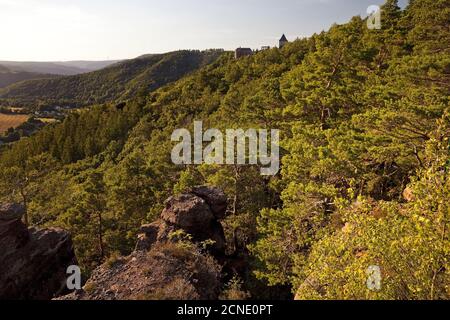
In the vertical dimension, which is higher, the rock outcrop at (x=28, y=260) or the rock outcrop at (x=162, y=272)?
the rock outcrop at (x=162, y=272)

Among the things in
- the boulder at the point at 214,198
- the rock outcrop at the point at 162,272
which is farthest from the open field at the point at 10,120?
the rock outcrop at the point at 162,272

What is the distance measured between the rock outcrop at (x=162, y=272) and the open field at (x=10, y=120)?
18172 centimetres

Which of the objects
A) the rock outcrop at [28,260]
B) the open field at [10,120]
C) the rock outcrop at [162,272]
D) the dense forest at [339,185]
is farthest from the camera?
the open field at [10,120]

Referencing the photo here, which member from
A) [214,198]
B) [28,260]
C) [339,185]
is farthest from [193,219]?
[28,260]

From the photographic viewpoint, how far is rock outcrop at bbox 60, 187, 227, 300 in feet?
46.5

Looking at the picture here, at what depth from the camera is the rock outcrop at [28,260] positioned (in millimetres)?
23453

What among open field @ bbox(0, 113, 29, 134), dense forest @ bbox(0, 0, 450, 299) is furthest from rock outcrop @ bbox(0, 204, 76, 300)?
open field @ bbox(0, 113, 29, 134)

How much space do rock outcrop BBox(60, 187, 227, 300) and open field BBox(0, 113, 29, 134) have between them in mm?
181716

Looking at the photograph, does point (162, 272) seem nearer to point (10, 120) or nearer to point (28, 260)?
point (28, 260)

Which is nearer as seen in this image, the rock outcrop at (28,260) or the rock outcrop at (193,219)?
the rock outcrop at (193,219)

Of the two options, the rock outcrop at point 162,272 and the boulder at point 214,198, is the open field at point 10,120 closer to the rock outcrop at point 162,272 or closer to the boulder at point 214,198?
the boulder at point 214,198

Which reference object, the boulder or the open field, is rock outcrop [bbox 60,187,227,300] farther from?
the open field
